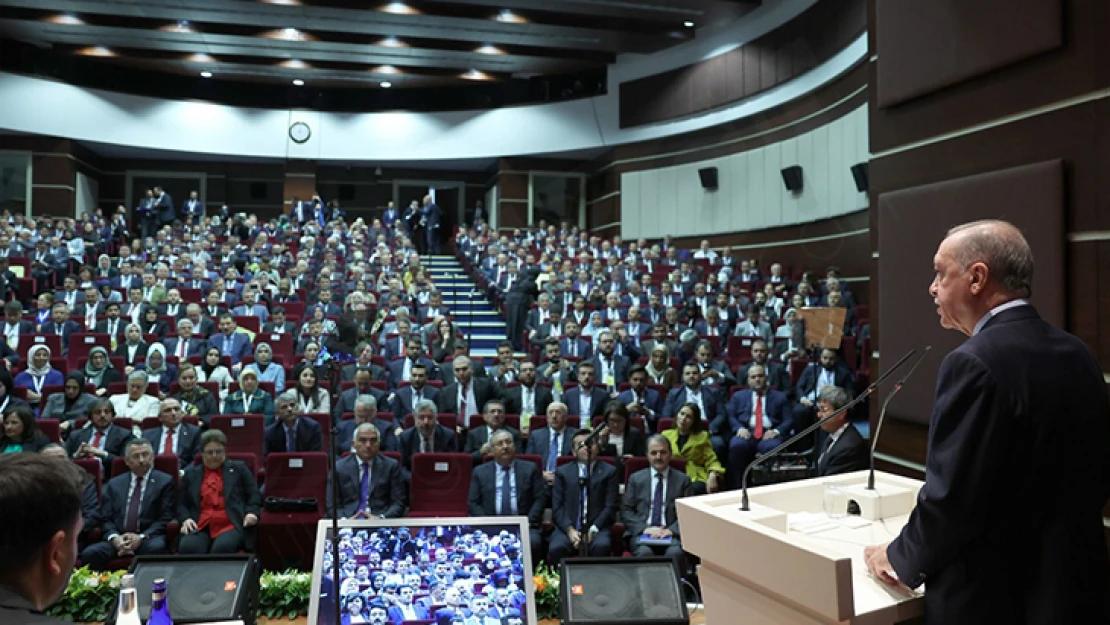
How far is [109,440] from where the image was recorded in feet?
17.7

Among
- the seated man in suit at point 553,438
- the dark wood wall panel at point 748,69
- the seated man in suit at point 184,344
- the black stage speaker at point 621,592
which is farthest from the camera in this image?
the dark wood wall panel at point 748,69

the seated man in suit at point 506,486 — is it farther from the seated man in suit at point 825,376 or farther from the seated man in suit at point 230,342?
the seated man in suit at point 230,342

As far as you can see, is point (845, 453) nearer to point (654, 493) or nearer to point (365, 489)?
point (654, 493)

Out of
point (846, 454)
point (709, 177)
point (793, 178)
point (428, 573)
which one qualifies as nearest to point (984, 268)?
point (428, 573)

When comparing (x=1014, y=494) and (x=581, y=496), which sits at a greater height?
(x=1014, y=494)

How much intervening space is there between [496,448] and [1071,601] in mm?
3801

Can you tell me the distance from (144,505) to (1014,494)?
462cm

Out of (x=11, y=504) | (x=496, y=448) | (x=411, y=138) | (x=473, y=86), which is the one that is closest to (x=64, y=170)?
(x=411, y=138)

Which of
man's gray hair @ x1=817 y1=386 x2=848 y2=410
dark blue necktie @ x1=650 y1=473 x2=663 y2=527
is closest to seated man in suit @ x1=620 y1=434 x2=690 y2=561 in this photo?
dark blue necktie @ x1=650 y1=473 x2=663 y2=527

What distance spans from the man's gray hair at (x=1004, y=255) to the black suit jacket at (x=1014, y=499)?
0.42 feet

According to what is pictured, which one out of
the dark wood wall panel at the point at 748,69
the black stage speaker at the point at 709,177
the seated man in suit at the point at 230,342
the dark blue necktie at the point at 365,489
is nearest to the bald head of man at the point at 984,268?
the dark blue necktie at the point at 365,489

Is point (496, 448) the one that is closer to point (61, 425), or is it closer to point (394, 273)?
point (61, 425)

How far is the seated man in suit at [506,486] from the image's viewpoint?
188 inches

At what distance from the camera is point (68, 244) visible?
11602 millimetres
